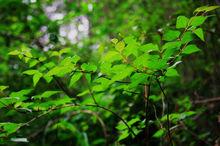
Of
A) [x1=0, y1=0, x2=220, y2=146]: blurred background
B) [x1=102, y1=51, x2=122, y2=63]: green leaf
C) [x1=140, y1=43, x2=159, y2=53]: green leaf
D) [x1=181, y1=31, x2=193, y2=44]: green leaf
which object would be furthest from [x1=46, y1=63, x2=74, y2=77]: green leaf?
[x1=0, y1=0, x2=220, y2=146]: blurred background

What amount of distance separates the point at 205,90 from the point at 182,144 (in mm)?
844

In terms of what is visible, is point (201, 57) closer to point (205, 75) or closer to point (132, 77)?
point (205, 75)

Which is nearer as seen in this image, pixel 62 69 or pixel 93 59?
pixel 62 69

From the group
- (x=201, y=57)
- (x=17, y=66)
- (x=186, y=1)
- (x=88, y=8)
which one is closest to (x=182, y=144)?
(x=201, y=57)

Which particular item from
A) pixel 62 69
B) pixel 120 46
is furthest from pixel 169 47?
pixel 62 69

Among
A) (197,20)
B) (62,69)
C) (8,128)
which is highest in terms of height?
(197,20)

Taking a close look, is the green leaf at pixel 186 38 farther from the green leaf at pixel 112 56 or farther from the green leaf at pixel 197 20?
the green leaf at pixel 112 56

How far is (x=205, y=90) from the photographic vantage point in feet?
10.7

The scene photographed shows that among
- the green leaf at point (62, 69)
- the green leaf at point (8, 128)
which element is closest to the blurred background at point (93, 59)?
the green leaf at point (8, 128)

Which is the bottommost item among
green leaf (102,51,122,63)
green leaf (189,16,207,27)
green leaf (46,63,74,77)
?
green leaf (46,63,74,77)

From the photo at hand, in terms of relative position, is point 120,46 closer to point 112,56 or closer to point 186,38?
point 112,56

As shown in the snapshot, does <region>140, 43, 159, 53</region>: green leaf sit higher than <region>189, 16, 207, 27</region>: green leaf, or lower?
lower

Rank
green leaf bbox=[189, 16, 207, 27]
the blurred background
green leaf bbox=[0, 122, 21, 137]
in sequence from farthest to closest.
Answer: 1. the blurred background
2. green leaf bbox=[0, 122, 21, 137]
3. green leaf bbox=[189, 16, 207, 27]

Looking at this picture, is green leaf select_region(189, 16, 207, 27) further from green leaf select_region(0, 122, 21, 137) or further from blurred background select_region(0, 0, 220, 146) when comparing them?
blurred background select_region(0, 0, 220, 146)
